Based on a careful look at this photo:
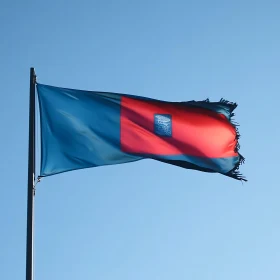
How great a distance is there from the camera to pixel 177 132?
63.6ft

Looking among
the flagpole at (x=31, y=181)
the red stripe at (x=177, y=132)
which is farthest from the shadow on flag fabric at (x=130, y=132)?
the flagpole at (x=31, y=181)

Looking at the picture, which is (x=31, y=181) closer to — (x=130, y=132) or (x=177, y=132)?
(x=130, y=132)

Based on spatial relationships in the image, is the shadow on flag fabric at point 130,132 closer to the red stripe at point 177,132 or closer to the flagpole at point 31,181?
the red stripe at point 177,132

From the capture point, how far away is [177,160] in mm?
18922

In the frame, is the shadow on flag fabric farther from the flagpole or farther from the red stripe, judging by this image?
the flagpole

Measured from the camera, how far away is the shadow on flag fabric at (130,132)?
17547 mm

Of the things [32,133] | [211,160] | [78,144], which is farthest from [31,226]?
[211,160]

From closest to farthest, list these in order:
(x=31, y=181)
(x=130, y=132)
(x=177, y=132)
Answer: (x=31, y=181), (x=130, y=132), (x=177, y=132)

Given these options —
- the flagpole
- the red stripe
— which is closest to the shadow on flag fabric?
the red stripe

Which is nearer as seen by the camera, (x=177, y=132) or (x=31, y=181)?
(x=31, y=181)

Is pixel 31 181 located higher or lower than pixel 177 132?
lower

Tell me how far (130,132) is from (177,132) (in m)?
1.18

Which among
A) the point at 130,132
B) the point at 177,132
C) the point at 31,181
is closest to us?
the point at 31,181

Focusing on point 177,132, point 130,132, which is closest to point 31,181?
point 130,132
